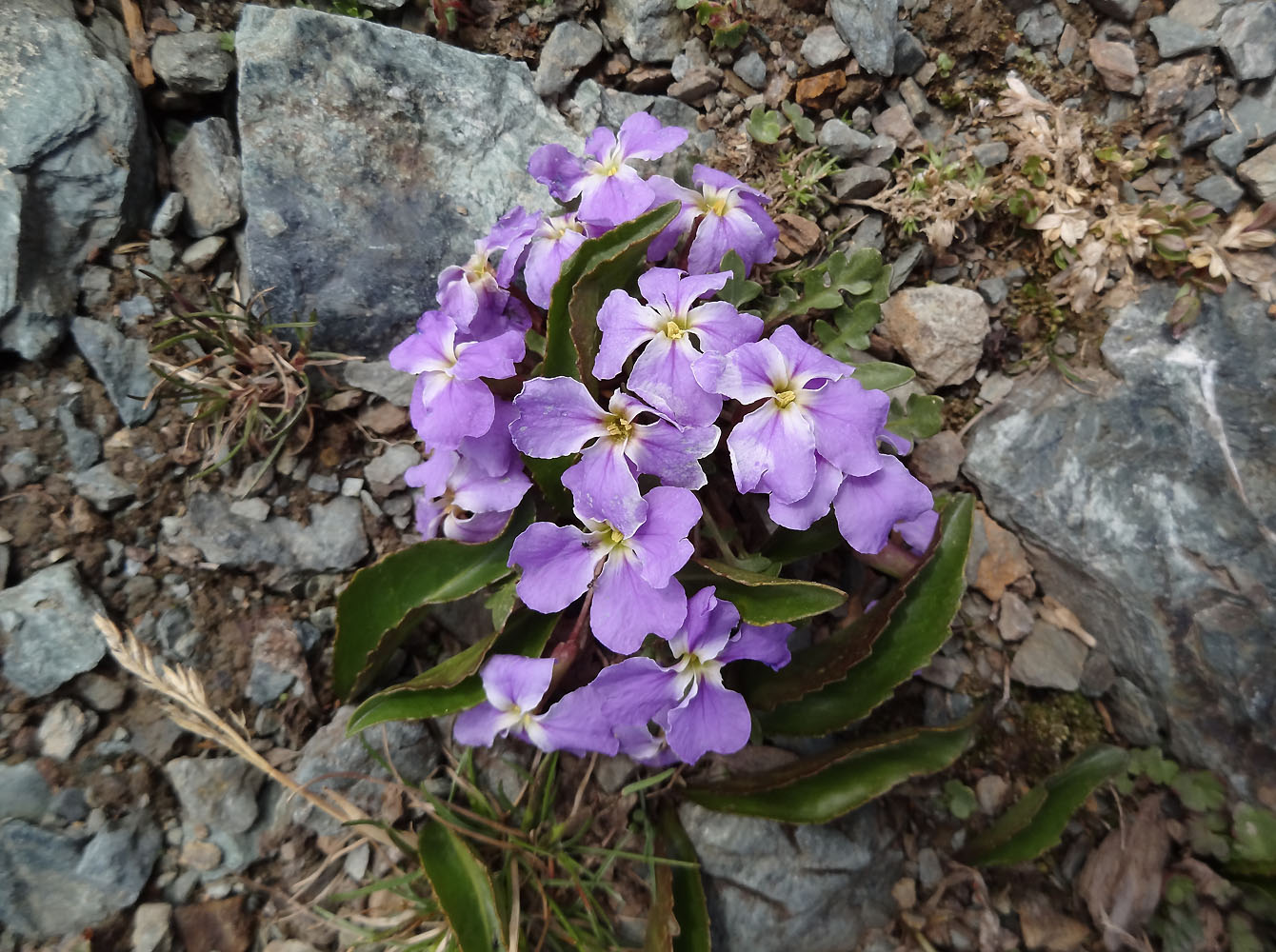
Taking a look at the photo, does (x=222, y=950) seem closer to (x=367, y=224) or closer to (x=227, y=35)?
(x=367, y=224)

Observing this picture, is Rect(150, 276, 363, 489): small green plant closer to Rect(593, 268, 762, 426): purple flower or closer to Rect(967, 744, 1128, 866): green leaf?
Rect(593, 268, 762, 426): purple flower

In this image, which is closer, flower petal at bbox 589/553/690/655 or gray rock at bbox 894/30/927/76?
flower petal at bbox 589/553/690/655

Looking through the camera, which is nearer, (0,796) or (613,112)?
(0,796)

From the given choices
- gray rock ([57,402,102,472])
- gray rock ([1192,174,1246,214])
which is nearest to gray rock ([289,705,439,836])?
gray rock ([57,402,102,472])

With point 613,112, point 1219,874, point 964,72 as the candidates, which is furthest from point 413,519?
point 1219,874

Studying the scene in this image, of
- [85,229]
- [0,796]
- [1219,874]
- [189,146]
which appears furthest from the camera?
[189,146]

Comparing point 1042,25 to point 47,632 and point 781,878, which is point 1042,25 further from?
point 47,632

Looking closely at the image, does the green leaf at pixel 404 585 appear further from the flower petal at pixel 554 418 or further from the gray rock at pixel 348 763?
the flower petal at pixel 554 418
